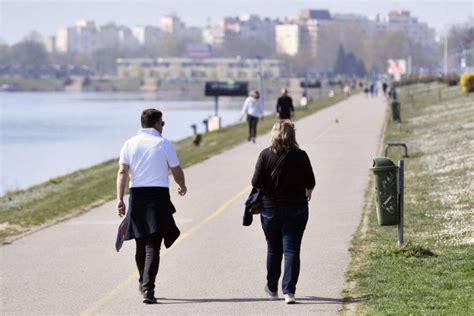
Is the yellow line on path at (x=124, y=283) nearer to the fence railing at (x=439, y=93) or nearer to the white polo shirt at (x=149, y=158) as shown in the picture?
the white polo shirt at (x=149, y=158)

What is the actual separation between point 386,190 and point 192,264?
2.22 m

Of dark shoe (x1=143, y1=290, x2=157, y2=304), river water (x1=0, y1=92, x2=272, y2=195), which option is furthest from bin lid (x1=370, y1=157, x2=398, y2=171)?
river water (x1=0, y1=92, x2=272, y2=195)

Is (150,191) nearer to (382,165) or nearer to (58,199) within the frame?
(382,165)

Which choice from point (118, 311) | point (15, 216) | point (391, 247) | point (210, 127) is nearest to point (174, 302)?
point (118, 311)

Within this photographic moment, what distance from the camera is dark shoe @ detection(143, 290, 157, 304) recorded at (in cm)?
1163

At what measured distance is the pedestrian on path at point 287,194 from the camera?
11422 mm

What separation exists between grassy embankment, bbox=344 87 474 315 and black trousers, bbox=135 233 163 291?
1740 mm

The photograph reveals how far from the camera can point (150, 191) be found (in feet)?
38.7

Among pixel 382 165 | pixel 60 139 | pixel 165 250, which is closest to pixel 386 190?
pixel 382 165

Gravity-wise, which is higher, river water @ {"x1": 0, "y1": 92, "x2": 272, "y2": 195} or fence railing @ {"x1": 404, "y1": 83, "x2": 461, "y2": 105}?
fence railing @ {"x1": 404, "y1": 83, "x2": 461, "y2": 105}

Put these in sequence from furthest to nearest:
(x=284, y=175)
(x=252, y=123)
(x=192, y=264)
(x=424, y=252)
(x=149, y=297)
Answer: (x=252, y=123) → (x=192, y=264) → (x=424, y=252) → (x=149, y=297) → (x=284, y=175)

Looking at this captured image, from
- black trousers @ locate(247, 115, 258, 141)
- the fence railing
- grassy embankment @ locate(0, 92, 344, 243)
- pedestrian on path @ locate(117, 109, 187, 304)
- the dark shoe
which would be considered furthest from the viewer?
the fence railing

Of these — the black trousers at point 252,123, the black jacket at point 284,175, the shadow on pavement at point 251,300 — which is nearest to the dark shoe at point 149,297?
the shadow on pavement at point 251,300

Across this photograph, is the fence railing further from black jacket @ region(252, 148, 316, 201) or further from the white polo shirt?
black jacket @ region(252, 148, 316, 201)
